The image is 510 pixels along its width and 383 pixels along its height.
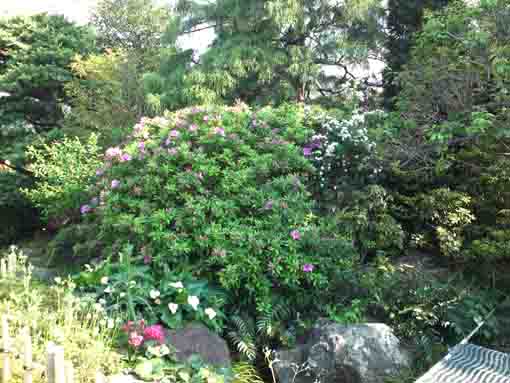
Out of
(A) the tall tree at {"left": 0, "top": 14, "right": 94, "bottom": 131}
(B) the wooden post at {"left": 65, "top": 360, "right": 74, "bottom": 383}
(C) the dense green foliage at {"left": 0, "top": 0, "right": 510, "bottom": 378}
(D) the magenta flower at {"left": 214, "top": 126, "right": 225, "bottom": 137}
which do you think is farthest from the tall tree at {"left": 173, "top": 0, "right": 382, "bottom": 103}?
(B) the wooden post at {"left": 65, "top": 360, "right": 74, "bottom": 383}

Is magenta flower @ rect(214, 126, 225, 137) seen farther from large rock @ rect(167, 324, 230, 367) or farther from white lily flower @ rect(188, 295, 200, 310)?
large rock @ rect(167, 324, 230, 367)

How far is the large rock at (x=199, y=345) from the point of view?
339 centimetres

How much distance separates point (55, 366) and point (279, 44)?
30.7 ft

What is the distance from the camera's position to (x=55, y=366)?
1.93m

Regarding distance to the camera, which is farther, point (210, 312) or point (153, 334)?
point (210, 312)

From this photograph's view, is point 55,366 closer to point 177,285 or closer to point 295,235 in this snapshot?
point 177,285

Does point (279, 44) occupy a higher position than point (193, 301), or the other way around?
point (279, 44)

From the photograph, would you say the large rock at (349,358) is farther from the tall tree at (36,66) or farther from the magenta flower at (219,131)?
the tall tree at (36,66)

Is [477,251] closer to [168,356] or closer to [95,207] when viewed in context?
[168,356]

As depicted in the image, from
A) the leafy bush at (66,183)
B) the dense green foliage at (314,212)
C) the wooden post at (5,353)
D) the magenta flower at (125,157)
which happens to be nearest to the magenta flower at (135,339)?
the dense green foliage at (314,212)

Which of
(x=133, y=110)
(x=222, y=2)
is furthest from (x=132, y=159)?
(x=222, y=2)

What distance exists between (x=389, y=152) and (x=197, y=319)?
2367mm

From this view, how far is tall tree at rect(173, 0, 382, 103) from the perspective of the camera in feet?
31.3

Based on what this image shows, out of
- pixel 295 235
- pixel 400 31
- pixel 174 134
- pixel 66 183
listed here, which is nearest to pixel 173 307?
pixel 295 235
